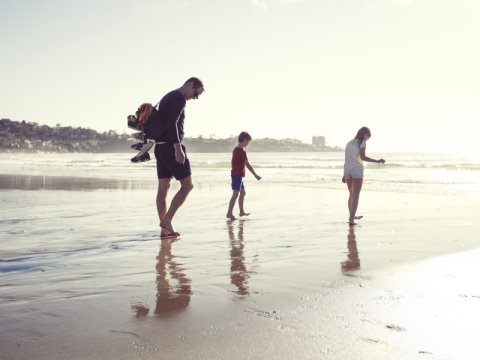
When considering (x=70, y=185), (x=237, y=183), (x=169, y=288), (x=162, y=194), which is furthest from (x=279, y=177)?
(x=169, y=288)

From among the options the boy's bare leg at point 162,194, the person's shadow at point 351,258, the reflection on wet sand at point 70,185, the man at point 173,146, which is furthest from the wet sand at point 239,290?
the reflection on wet sand at point 70,185

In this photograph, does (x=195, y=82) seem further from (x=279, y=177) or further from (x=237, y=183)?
(x=279, y=177)

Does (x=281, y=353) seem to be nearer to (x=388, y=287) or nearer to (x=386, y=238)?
(x=388, y=287)

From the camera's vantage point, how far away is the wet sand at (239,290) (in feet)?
8.80

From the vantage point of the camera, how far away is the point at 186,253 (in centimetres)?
544

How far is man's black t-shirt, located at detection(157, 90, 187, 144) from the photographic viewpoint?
20.9ft

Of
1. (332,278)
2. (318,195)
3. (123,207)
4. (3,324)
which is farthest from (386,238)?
(318,195)

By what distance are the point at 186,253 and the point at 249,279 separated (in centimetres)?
140

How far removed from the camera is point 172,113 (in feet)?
20.9

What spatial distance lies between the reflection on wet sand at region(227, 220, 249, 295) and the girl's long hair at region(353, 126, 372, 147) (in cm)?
298

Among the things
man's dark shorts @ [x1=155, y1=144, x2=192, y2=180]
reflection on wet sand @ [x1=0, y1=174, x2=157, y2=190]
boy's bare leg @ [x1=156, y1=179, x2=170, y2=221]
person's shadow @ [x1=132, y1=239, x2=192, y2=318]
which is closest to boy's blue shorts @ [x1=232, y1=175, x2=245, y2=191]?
boy's bare leg @ [x1=156, y1=179, x2=170, y2=221]

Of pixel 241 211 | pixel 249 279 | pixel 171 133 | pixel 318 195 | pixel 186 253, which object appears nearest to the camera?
pixel 249 279

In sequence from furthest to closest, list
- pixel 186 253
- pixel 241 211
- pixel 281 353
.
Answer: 1. pixel 241 211
2. pixel 186 253
3. pixel 281 353

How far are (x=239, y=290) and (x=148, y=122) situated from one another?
3.13m
